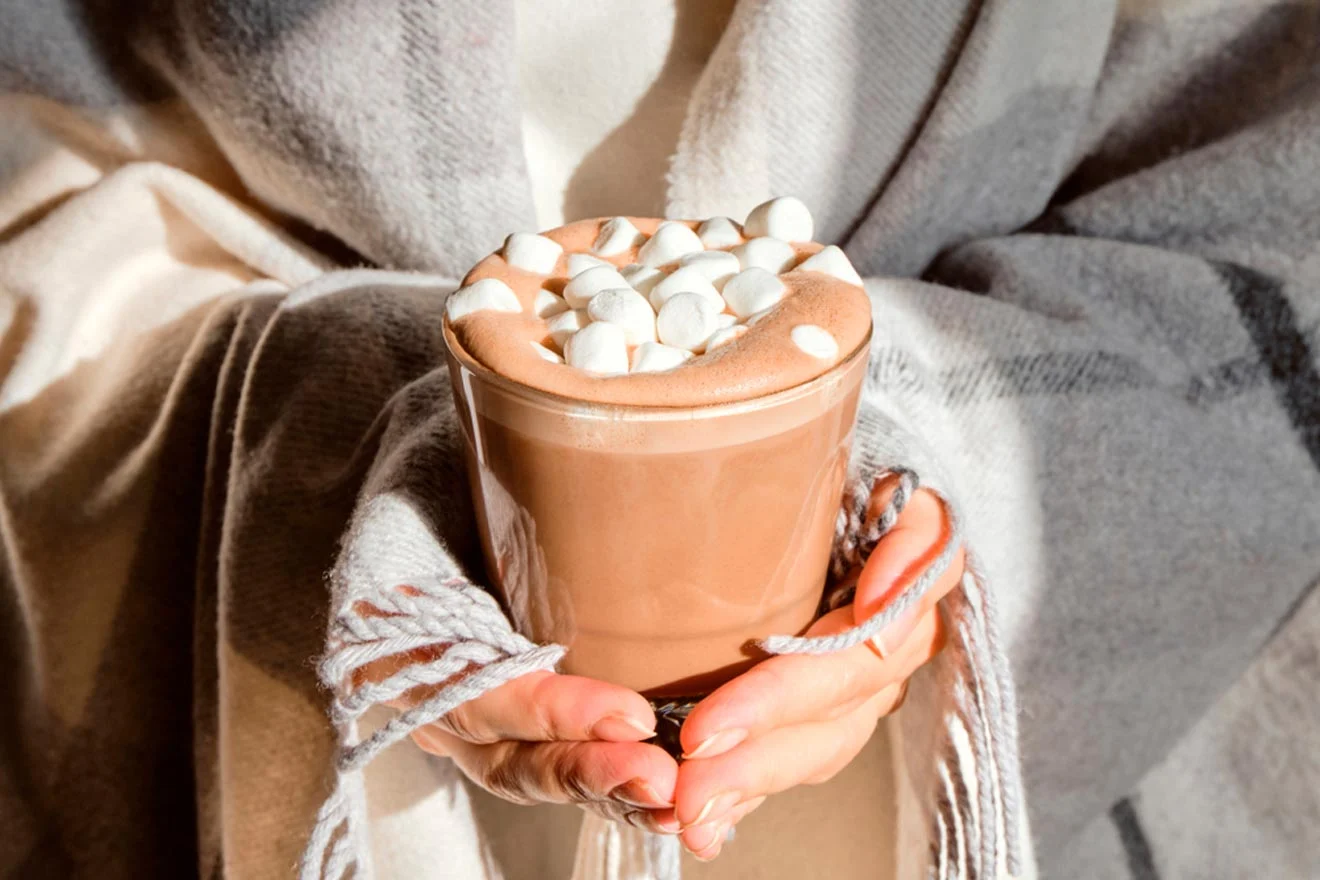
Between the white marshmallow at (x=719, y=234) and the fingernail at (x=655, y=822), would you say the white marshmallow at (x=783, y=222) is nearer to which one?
the white marshmallow at (x=719, y=234)

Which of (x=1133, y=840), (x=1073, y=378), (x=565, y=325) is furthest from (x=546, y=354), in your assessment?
(x=1133, y=840)

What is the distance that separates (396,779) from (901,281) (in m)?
0.30

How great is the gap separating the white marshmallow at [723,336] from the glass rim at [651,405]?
0.03 m

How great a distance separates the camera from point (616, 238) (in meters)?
0.31

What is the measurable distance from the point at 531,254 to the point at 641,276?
4 centimetres

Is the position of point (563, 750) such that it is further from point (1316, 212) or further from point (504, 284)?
point (1316, 212)

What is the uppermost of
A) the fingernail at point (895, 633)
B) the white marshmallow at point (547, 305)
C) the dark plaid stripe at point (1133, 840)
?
the white marshmallow at point (547, 305)

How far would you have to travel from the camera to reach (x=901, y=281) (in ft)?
1.47

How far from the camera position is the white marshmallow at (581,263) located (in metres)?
0.30

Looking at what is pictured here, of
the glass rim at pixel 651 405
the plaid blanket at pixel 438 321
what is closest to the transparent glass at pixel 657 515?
the glass rim at pixel 651 405

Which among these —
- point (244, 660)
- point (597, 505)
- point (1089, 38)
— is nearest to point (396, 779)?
point (244, 660)

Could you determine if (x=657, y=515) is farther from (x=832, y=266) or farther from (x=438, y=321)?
(x=438, y=321)

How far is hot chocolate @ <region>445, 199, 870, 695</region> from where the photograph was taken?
9.6 inches

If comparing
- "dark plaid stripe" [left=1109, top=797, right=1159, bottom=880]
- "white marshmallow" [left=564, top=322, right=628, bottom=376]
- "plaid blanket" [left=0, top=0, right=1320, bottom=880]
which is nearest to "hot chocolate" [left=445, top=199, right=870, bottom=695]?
"white marshmallow" [left=564, top=322, right=628, bottom=376]
